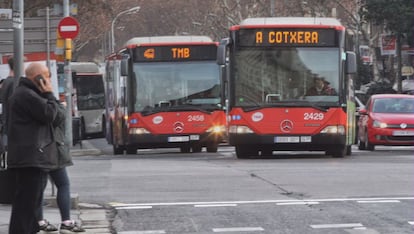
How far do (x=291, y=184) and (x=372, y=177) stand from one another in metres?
1.63

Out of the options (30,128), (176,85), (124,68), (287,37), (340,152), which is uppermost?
(287,37)

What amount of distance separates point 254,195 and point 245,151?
856cm

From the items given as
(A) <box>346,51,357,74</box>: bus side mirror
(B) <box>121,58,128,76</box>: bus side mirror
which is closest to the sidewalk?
(A) <box>346,51,357,74</box>: bus side mirror

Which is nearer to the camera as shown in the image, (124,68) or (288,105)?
(288,105)

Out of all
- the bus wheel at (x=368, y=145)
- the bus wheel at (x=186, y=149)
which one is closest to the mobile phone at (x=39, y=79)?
Result: the bus wheel at (x=186, y=149)

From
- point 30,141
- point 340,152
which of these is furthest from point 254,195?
point 340,152

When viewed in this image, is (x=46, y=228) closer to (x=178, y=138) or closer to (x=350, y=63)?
(x=350, y=63)

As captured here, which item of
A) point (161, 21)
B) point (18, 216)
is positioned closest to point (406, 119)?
point (18, 216)

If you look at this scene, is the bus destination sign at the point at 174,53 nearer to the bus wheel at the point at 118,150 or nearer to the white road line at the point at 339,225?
the bus wheel at the point at 118,150

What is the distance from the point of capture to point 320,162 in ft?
62.7

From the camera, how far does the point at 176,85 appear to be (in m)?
24.2

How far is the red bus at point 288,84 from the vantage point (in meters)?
20.1

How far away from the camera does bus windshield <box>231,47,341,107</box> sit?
65.9 feet

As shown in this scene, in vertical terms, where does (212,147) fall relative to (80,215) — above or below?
below
